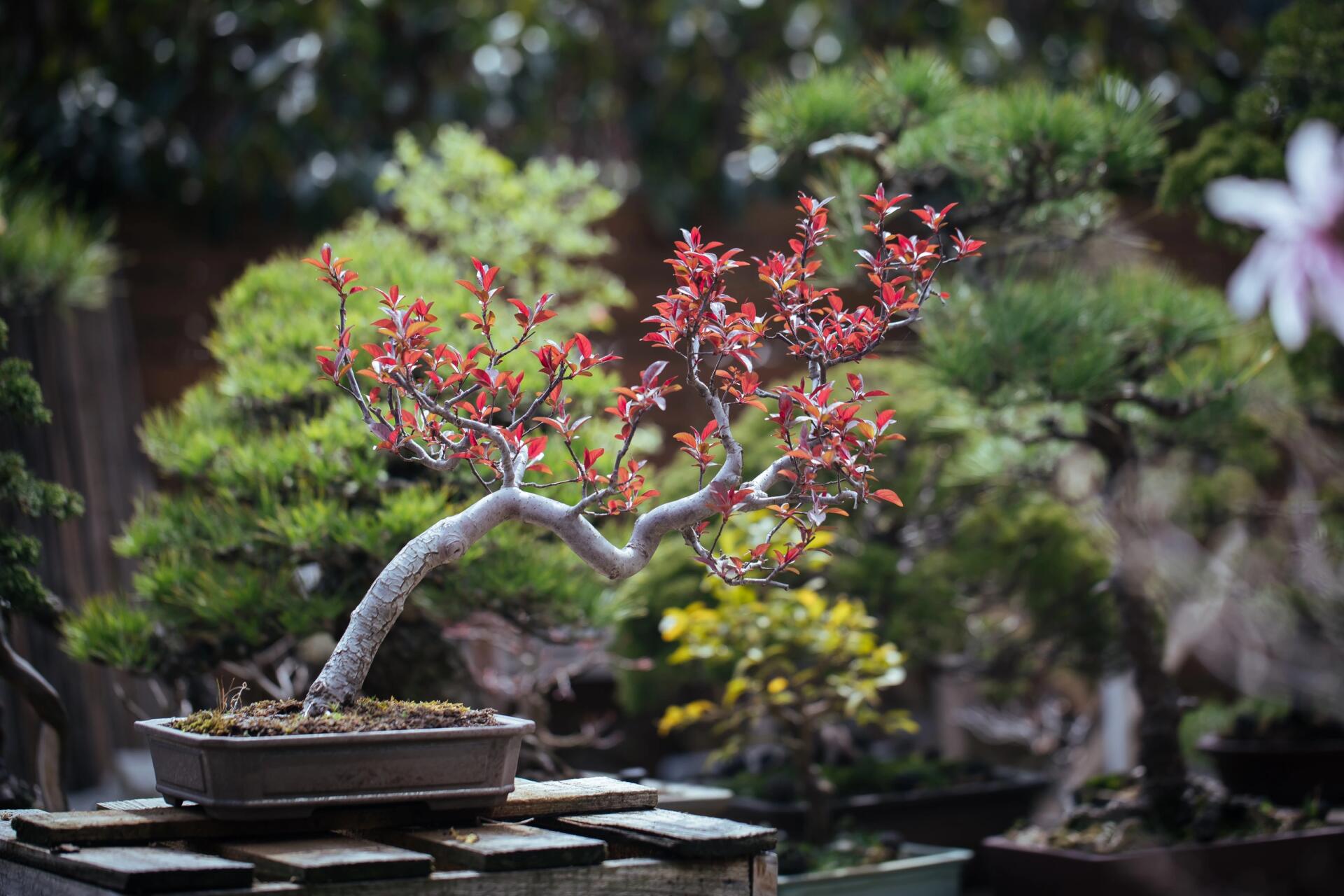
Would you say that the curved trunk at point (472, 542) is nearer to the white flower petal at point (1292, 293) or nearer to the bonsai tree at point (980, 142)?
the white flower petal at point (1292, 293)

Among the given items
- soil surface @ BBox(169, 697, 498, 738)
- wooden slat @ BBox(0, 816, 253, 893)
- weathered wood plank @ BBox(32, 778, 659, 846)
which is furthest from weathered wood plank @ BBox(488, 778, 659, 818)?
wooden slat @ BBox(0, 816, 253, 893)

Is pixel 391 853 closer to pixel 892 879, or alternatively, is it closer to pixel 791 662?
pixel 892 879

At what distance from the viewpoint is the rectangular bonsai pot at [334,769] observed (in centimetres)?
114

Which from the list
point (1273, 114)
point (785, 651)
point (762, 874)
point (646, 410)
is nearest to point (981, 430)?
point (785, 651)

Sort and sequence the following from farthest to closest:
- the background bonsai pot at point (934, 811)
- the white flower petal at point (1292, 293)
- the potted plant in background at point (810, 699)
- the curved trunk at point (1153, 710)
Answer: the background bonsai pot at point (934, 811) → the curved trunk at point (1153, 710) → the potted plant in background at point (810, 699) → the white flower petal at point (1292, 293)

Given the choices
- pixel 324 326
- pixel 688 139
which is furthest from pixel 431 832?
pixel 688 139

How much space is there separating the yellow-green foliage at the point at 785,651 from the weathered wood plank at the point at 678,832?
0.92 meters

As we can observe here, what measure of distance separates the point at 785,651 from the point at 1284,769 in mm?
1146

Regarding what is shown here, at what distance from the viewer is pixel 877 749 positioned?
3.10 metres

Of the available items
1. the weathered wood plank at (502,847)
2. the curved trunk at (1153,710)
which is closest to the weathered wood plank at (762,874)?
the weathered wood plank at (502,847)

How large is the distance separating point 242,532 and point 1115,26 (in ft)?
12.6

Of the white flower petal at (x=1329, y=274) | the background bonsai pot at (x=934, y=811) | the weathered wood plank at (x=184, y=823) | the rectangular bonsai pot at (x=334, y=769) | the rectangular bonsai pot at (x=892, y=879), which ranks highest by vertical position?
the white flower petal at (x=1329, y=274)

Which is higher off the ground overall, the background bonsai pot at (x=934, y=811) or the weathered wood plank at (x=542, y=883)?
the weathered wood plank at (x=542, y=883)

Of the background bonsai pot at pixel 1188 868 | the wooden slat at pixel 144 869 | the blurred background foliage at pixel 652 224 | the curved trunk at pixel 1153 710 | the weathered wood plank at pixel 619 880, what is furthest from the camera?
the curved trunk at pixel 1153 710
